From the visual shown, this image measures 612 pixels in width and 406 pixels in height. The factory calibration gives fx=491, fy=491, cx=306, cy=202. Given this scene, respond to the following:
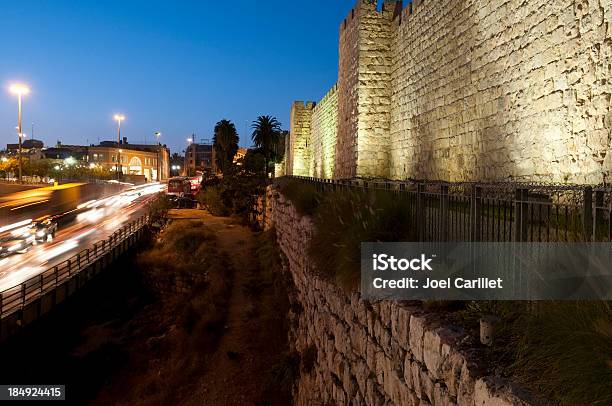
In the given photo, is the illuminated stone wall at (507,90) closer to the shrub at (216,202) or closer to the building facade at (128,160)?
the shrub at (216,202)

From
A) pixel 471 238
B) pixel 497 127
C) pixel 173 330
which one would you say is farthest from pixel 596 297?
pixel 173 330

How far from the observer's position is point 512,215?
4258mm

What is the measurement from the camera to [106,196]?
43.8m

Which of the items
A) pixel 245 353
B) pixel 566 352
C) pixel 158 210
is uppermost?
pixel 566 352

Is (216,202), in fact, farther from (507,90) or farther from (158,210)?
(507,90)

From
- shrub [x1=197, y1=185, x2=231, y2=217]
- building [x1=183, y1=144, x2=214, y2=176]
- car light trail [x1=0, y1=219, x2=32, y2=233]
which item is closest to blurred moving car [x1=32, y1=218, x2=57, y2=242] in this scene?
car light trail [x1=0, y1=219, x2=32, y2=233]

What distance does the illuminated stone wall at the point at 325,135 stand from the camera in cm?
2481

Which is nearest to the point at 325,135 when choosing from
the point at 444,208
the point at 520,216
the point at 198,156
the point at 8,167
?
the point at 444,208

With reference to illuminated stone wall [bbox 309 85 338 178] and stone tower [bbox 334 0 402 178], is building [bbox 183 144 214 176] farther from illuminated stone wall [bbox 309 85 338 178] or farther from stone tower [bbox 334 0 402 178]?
stone tower [bbox 334 0 402 178]

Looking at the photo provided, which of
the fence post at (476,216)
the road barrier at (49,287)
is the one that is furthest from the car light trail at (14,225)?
the fence post at (476,216)

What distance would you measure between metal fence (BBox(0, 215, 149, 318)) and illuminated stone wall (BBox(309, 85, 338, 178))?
1080 cm

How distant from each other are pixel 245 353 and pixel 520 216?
9730mm

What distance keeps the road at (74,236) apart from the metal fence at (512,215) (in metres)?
12.2

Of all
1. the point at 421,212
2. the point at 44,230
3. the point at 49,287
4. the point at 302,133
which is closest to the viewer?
the point at 421,212
